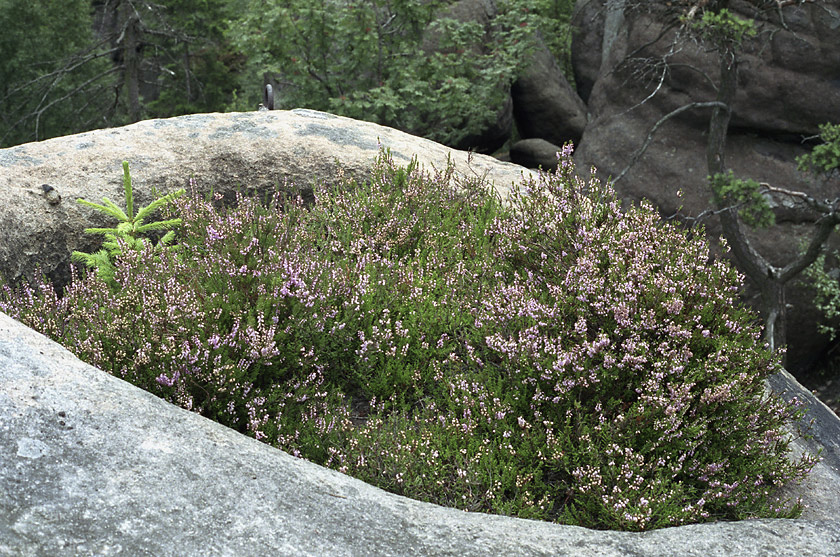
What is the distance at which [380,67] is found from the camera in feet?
39.7

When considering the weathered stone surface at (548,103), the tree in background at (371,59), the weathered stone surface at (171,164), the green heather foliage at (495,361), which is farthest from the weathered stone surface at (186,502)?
the weathered stone surface at (548,103)

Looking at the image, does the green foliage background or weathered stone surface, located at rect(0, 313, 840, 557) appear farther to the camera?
the green foliage background

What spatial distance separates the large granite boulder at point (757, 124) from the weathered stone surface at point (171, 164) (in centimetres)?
521

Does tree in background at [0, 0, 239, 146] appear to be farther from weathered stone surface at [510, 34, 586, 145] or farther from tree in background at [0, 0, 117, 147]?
weathered stone surface at [510, 34, 586, 145]

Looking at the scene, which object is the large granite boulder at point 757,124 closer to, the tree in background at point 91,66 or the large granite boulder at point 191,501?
the large granite boulder at point 191,501

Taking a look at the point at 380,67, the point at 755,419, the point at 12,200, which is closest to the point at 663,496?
the point at 755,419

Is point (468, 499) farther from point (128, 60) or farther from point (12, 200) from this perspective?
point (128, 60)

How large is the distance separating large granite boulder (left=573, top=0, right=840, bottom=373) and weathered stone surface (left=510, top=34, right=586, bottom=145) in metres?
4.58

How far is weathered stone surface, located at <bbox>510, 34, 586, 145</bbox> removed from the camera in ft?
56.2

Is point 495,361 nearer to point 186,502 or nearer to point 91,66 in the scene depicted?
point 186,502

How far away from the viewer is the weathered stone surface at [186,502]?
7.30ft

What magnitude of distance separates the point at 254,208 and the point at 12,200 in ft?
6.34

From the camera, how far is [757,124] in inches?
456

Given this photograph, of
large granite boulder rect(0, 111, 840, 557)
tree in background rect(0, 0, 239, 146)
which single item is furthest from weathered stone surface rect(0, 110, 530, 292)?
tree in background rect(0, 0, 239, 146)
